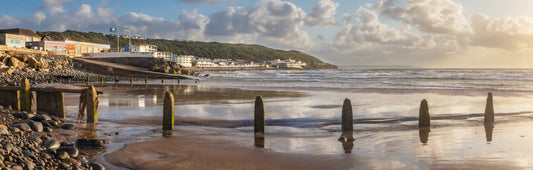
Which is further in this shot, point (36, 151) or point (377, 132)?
point (377, 132)

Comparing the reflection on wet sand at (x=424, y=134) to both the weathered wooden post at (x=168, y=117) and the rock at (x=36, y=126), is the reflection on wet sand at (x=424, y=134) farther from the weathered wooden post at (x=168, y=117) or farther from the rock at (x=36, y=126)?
the rock at (x=36, y=126)

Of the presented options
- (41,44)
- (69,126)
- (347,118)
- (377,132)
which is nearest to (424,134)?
(377,132)

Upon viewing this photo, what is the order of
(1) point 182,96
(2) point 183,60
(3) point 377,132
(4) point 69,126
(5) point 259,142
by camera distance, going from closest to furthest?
(5) point 259,142
(4) point 69,126
(3) point 377,132
(1) point 182,96
(2) point 183,60

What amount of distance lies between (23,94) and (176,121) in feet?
18.5

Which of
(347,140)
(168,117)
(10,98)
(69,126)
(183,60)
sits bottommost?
(347,140)

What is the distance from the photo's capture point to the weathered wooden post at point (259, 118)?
447 inches

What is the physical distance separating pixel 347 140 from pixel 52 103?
413 inches

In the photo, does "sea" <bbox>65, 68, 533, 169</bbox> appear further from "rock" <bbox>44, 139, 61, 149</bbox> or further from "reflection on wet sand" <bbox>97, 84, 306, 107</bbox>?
"reflection on wet sand" <bbox>97, 84, 306, 107</bbox>

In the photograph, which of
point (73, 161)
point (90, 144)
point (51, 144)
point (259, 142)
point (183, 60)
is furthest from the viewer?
point (183, 60)

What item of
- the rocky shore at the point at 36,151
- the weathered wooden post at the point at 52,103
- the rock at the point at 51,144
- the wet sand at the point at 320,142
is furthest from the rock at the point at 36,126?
the weathered wooden post at the point at 52,103

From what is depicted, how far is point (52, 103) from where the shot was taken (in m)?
13.4

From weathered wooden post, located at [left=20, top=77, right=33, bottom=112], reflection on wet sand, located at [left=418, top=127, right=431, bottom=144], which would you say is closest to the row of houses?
weathered wooden post, located at [left=20, top=77, right=33, bottom=112]

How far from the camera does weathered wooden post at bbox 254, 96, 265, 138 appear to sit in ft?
37.2

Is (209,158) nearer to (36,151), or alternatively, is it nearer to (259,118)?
(259,118)
